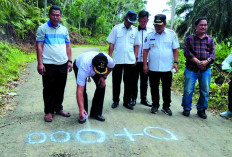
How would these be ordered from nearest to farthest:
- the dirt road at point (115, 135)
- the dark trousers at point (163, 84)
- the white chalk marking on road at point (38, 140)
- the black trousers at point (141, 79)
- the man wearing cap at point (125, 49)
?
the dirt road at point (115, 135) → the white chalk marking on road at point (38, 140) → the dark trousers at point (163, 84) → the man wearing cap at point (125, 49) → the black trousers at point (141, 79)

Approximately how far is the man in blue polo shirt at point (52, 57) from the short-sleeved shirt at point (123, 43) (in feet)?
3.68

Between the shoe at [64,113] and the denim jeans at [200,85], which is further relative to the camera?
the denim jeans at [200,85]

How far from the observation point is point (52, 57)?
371 centimetres

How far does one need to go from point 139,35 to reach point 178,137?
240cm

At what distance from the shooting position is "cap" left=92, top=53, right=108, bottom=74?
10.8 feet

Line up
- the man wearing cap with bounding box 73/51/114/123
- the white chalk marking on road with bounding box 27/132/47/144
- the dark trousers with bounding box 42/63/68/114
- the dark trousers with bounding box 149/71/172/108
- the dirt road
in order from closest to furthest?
1. the dirt road
2. the white chalk marking on road with bounding box 27/132/47/144
3. the man wearing cap with bounding box 73/51/114/123
4. the dark trousers with bounding box 42/63/68/114
5. the dark trousers with bounding box 149/71/172/108

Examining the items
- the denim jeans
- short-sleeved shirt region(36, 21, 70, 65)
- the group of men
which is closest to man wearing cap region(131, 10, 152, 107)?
the group of men

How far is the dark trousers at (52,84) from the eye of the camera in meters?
3.75

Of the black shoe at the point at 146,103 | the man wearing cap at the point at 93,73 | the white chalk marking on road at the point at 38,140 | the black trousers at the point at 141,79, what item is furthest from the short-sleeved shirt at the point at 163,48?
the white chalk marking on road at the point at 38,140

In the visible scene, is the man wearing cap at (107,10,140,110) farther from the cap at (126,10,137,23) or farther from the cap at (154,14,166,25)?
the cap at (154,14,166,25)

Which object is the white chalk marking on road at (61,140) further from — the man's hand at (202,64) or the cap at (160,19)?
the man's hand at (202,64)

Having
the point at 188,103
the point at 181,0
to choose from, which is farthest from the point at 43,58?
the point at 181,0

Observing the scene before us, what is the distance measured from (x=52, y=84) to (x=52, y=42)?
2.40 feet

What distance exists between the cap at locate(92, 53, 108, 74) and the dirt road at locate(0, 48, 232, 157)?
100 centimetres
